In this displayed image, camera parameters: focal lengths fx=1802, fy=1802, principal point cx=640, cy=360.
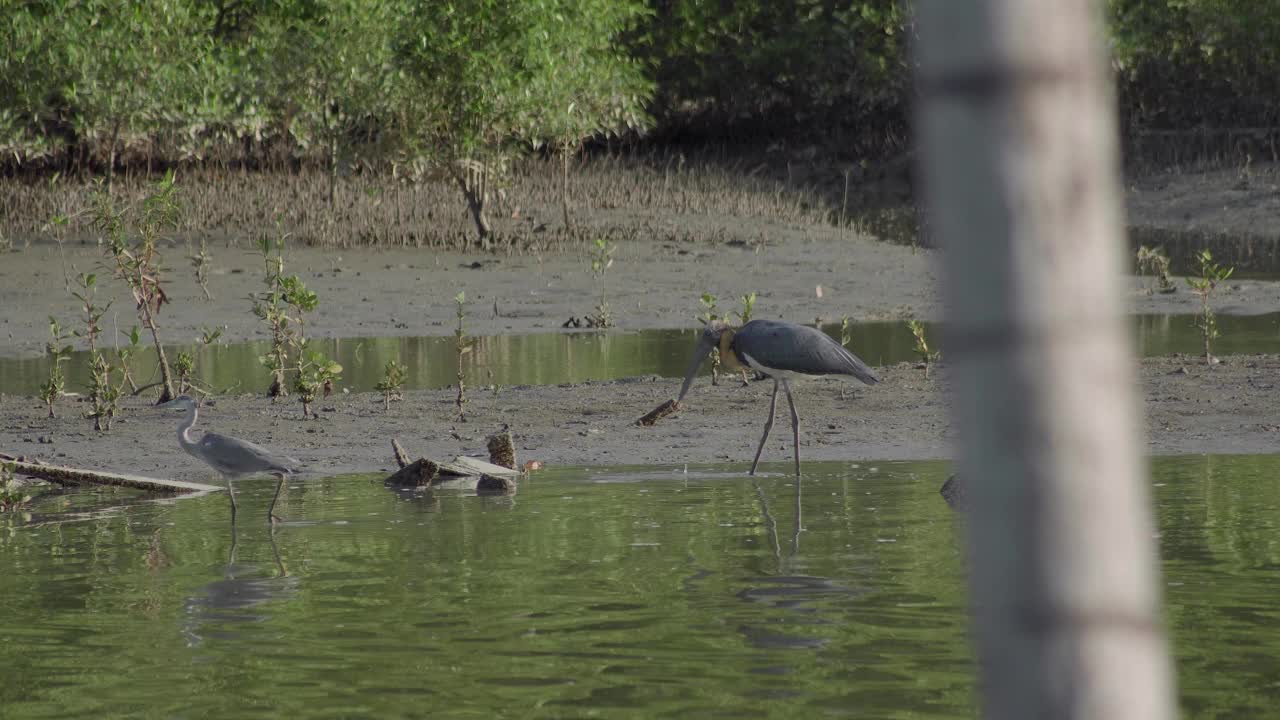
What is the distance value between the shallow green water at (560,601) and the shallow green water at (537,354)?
4.91m

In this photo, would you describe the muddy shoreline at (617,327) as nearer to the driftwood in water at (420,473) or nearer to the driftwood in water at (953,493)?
the driftwood in water at (420,473)

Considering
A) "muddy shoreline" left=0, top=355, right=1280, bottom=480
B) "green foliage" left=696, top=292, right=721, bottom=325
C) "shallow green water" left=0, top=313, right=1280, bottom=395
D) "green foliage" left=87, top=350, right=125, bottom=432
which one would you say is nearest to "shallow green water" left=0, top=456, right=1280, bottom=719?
"muddy shoreline" left=0, top=355, right=1280, bottom=480

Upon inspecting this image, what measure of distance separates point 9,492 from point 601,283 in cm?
1267

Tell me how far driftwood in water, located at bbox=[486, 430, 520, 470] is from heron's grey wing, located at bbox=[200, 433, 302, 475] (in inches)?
68.8

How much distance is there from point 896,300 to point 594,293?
3619 mm

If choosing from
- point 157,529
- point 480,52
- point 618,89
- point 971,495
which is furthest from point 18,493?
point 618,89

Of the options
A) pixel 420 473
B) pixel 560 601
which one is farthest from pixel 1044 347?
pixel 420 473

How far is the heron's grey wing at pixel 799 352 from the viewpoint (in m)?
10.9

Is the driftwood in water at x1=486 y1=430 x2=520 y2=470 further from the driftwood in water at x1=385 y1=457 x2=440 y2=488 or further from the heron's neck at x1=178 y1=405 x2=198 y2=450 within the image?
the heron's neck at x1=178 y1=405 x2=198 y2=450

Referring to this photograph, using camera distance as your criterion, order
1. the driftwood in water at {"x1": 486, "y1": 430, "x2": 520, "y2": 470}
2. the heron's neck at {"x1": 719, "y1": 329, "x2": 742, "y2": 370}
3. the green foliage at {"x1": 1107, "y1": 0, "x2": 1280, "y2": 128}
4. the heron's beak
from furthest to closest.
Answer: the green foliage at {"x1": 1107, "y1": 0, "x2": 1280, "y2": 128}
the heron's neck at {"x1": 719, "y1": 329, "x2": 742, "y2": 370}
the heron's beak
the driftwood in water at {"x1": 486, "y1": 430, "x2": 520, "y2": 470}

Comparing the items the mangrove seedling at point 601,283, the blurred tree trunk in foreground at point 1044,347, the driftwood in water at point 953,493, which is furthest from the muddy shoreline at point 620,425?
the blurred tree trunk in foreground at point 1044,347

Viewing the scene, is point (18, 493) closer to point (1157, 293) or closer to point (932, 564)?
point (932, 564)

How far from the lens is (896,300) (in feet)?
70.8

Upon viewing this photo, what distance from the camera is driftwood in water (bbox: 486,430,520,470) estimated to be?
1071 centimetres
